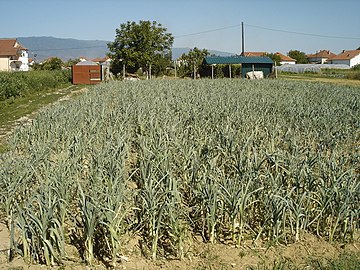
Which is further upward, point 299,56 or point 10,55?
point 299,56

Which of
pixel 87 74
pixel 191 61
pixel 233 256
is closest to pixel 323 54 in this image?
pixel 191 61

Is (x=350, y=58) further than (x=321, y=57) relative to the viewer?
No

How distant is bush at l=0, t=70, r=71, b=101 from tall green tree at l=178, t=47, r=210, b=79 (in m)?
11.5

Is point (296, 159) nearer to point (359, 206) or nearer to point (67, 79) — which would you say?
point (359, 206)

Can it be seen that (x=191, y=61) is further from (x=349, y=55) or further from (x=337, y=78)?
(x=349, y=55)

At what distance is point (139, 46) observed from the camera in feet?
125

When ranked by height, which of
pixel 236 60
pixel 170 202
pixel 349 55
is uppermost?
Answer: pixel 349 55

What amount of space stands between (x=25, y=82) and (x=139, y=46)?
16863mm

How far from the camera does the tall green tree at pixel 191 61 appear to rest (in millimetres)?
36906

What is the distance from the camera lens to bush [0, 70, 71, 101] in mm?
20188

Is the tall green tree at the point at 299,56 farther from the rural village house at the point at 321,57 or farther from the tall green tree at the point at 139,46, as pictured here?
the tall green tree at the point at 139,46

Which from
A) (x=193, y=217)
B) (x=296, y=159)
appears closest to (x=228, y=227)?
(x=193, y=217)

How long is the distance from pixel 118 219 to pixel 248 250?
127 cm

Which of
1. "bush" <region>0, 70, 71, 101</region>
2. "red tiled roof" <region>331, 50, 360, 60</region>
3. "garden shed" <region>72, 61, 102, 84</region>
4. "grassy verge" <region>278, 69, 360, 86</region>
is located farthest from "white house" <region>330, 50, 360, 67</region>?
"bush" <region>0, 70, 71, 101</region>
